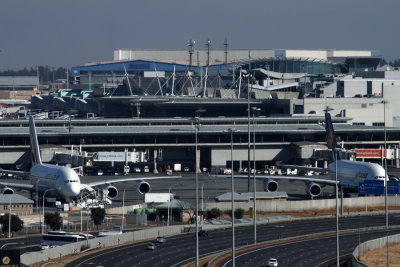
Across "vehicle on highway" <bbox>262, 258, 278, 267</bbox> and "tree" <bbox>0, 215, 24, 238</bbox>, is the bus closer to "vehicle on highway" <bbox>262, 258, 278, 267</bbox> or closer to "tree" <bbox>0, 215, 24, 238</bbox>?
"tree" <bbox>0, 215, 24, 238</bbox>

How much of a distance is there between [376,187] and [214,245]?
43820mm

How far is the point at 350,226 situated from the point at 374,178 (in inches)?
920

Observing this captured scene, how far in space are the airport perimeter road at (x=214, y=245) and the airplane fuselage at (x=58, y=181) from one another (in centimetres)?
2352

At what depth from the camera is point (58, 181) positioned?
133m

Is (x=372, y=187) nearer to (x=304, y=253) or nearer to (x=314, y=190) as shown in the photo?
(x=314, y=190)

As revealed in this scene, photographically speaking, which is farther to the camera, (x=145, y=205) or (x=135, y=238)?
(x=145, y=205)

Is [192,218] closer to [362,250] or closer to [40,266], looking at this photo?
[362,250]

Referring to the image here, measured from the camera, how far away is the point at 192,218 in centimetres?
12800

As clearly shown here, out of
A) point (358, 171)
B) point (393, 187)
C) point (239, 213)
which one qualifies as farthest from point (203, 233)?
point (358, 171)

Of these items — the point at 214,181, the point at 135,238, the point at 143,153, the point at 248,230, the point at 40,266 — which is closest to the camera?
the point at 40,266

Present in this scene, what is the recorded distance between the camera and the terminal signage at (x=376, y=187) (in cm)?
14000

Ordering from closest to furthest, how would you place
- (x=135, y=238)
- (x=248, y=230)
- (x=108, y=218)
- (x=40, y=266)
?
1. (x=40, y=266)
2. (x=135, y=238)
3. (x=248, y=230)
4. (x=108, y=218)

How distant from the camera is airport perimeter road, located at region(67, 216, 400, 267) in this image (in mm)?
90562

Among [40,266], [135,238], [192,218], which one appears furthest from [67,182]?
[40,266]
